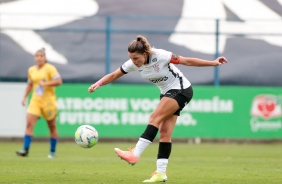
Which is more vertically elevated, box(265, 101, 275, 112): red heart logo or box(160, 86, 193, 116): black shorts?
box(160, 86, 193, 116): black shorts

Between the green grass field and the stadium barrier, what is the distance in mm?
1400

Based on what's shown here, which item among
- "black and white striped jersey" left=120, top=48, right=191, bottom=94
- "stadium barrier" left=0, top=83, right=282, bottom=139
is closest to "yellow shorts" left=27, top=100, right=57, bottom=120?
"stadium barrier" left=0, top=83, right=282, bottom=139

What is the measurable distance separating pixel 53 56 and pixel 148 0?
475 centimetres

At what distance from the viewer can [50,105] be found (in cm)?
1800

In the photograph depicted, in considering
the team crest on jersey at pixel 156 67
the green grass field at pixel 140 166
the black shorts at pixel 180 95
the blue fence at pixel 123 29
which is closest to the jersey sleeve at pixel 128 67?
the team crest on jersey at pixel 156 67

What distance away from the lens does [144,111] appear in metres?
24.1

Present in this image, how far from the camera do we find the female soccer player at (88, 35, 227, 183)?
11.4 meters

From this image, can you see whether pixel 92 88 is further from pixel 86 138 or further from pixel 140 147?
pixel 140 147

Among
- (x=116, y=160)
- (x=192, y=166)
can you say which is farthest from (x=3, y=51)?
(x=192, y=166)

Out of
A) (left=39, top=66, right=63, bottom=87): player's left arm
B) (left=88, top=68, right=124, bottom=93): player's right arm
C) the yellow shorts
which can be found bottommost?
the yellow shorts

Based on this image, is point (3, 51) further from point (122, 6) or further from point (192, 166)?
point (192, 166)

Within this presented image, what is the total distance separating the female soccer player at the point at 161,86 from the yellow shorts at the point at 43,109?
608cm

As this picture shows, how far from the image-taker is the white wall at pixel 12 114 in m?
23.6

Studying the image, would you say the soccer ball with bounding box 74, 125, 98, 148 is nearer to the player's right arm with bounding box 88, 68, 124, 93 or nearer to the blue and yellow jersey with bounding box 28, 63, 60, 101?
the player's right arm with bounding box 88, 68, 124, 93
